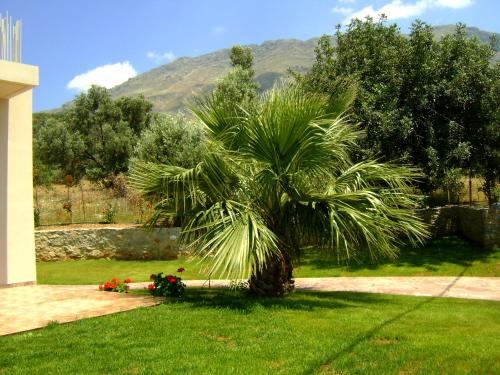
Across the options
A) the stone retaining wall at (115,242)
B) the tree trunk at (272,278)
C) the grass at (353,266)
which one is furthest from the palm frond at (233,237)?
the stone retaining wall at (115,242)

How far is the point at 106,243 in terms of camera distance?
1647cm

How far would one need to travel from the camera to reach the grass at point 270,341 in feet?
16.4

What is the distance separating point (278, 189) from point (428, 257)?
7.89 m

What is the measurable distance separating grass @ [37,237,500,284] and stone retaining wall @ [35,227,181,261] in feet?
1.34

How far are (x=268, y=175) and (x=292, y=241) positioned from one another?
139 centimetres

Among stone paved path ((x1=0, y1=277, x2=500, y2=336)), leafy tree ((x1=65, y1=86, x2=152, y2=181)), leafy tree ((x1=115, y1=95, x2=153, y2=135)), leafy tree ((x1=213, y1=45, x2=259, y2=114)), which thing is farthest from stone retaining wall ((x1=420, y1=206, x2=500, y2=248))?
leafy tree ((x1=115, y1=95, x2=153, y2=135))

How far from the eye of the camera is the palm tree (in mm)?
7641

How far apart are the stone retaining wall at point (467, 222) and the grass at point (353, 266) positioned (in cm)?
36

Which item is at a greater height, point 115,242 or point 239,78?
point 239,78

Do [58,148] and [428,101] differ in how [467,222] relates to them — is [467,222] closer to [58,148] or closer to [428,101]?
[428,101]

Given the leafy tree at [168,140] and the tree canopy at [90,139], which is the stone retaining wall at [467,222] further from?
the tree canopy at [90,139]

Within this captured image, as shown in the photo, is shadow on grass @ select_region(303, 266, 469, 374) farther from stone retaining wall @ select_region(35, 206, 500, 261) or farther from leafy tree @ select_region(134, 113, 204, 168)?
leafy tree @ select_region(134, 113, 204, 168)

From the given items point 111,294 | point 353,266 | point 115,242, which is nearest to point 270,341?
point 111,294

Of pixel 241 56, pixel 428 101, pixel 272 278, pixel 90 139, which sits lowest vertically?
pixel 272 278
